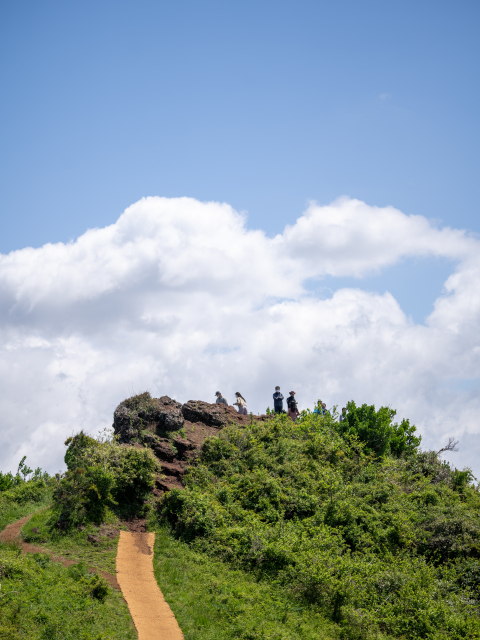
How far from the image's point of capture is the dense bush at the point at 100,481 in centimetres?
2184

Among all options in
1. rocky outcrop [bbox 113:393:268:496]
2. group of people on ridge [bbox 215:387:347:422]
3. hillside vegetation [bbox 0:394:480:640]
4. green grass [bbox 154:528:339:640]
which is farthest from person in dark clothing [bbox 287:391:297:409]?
green grass [bbox 154:528:339:640]

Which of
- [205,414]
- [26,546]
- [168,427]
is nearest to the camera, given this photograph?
[26,546]

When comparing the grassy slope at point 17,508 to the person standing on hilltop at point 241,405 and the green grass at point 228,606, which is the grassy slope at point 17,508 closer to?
the green grass at point 228,606

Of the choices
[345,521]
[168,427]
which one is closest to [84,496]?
[168,427]

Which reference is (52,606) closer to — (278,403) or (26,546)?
(26,546)

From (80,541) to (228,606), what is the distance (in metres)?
7.18

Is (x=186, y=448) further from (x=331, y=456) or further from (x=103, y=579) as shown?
(x=103, y=579)

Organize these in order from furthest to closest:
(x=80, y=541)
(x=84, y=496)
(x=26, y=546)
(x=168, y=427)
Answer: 1. (x=168, y=427)
2. (x=84, y=496)
3. (x=80, y=541)
4. (x=26, y=546)

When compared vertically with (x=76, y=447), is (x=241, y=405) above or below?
above

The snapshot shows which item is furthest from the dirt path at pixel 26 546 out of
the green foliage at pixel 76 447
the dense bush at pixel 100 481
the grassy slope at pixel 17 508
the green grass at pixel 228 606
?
the green foliage at pixel 76 447

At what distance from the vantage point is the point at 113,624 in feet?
47.6

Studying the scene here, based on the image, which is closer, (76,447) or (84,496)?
(84,496)

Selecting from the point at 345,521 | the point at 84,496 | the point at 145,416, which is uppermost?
the point at 145,416

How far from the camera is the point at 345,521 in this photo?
73.4 feet
